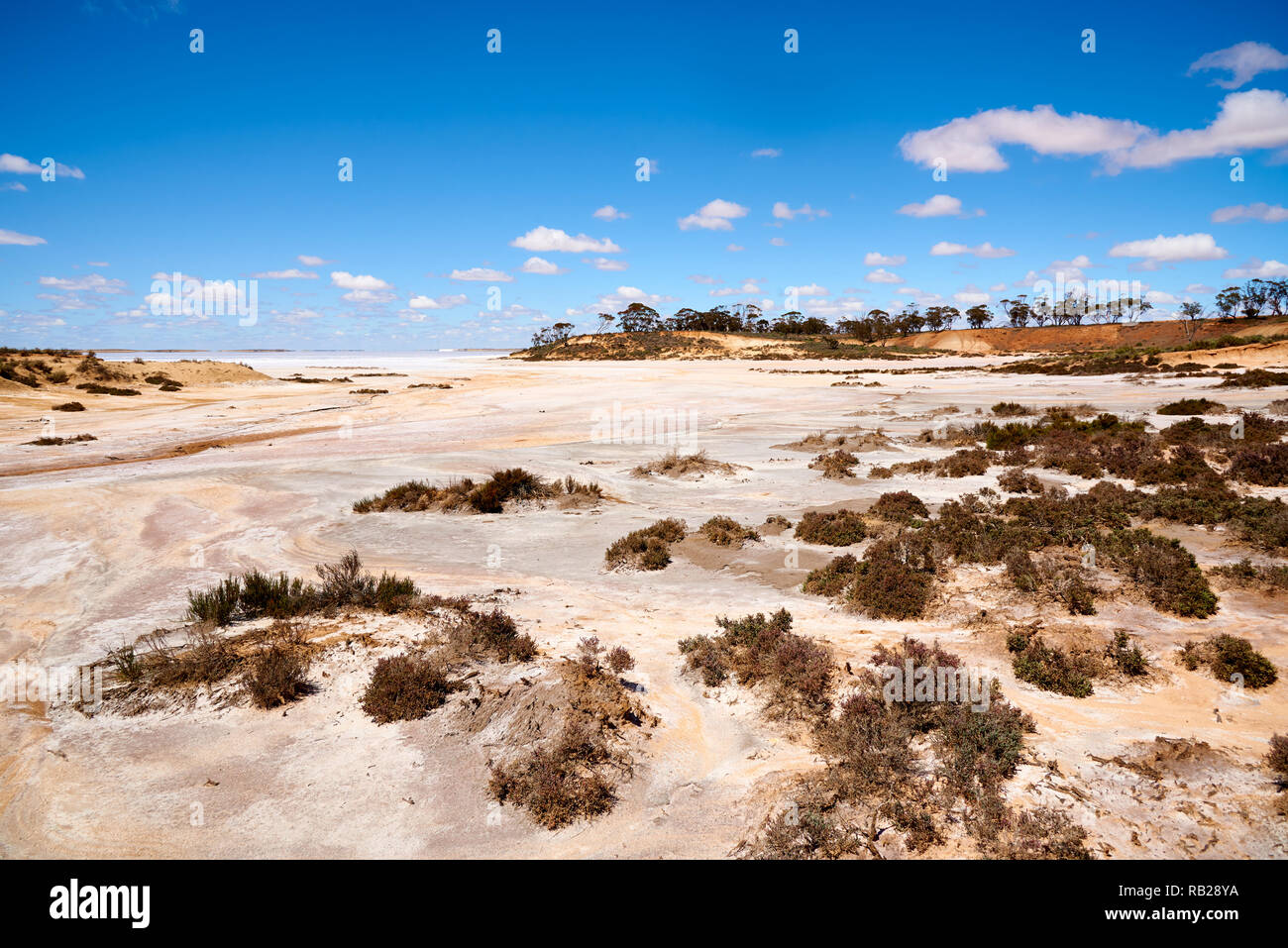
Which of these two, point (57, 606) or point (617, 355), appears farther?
point (617, 355)

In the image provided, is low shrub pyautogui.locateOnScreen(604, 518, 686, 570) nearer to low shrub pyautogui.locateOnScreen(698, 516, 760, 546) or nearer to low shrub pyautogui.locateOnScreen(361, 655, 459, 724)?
low shrub pyautogui.locateOnScreen(698, 516, 760, 546)

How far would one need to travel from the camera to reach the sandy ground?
5.12 m

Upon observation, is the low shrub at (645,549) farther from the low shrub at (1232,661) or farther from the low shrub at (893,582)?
the low shrub at (1232,661)

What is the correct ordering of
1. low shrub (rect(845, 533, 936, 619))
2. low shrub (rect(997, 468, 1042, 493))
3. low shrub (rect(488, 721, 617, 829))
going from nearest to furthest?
low shrub (rect(488, 721, 617, 829)) < low shrub (rect(845, 533, 936, 619)) < low shrub (rect(997, 468, 1042, 493))

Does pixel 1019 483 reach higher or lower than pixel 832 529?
higher

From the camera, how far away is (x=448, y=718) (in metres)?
6.55

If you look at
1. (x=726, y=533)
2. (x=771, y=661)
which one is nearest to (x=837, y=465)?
(x=726, y=533)

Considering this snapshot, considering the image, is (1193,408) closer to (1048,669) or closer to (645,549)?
(1048,669)

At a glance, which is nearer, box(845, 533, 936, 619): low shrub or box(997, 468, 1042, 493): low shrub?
box(845, 533, 936, 619): low shrub

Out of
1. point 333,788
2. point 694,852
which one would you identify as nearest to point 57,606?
point 333,788

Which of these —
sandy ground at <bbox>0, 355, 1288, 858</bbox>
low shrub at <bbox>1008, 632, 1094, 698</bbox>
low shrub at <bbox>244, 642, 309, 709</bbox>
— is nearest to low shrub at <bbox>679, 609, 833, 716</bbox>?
sandy ground at <bbox>0, 355, 1288, 858</bbox>
